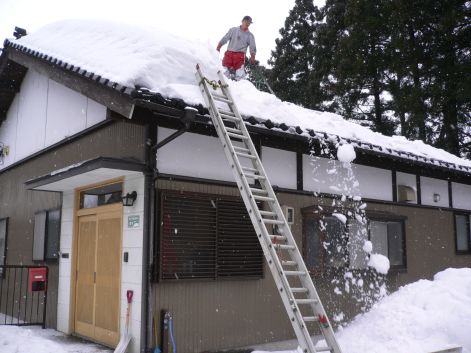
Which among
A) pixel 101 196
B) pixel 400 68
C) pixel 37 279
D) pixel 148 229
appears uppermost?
pixel 400 68

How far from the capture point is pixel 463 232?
11.6 m

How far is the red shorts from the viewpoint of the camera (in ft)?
30.8

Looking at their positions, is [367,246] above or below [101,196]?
below

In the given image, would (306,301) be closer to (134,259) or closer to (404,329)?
(134,259)

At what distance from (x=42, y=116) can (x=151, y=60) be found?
4042 mm

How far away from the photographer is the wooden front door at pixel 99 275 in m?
6.88

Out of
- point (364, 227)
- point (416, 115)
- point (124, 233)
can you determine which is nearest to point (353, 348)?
point (364, 227)

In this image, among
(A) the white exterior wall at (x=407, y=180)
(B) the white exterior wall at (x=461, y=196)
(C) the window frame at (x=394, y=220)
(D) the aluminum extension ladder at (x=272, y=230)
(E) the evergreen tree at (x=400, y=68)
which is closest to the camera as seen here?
(D) the aluminum extension ladder at (x=272, y=230)

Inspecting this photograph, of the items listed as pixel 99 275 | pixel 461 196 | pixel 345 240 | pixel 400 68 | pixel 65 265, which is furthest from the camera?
pixel 400 68

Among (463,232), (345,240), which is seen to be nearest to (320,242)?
(345,240)

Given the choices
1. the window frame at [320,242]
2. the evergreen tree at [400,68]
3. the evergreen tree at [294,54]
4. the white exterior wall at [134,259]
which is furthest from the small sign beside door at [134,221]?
the evergreen tree at [294,54]

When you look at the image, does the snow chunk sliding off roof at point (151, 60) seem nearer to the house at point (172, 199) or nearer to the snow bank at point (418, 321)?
the house at point (172, 199)

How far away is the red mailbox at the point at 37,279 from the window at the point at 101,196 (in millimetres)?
1502

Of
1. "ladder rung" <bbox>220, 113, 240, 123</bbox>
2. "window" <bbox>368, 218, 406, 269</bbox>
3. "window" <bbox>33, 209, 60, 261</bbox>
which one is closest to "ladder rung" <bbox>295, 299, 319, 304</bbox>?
"ladder rung" <bbox>220, 113, 240, 123</bbox>
